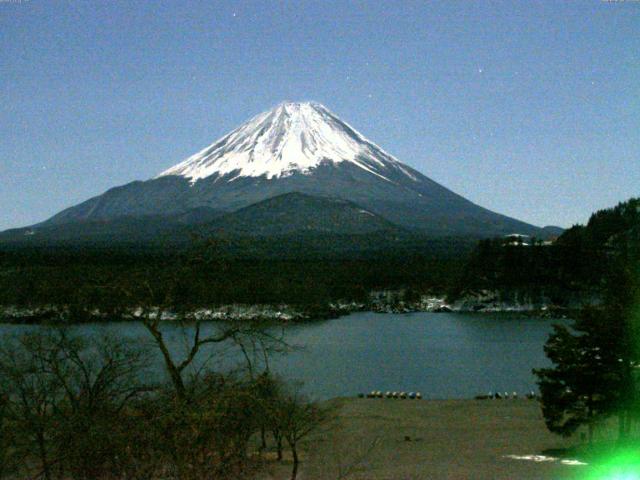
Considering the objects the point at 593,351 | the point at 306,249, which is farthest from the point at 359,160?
the point at 593,351

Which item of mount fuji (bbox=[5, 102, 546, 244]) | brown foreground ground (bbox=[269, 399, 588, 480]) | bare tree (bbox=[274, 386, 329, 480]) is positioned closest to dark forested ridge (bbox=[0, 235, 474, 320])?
brown foreground ground (bbox=[269, 399, 588, 480])

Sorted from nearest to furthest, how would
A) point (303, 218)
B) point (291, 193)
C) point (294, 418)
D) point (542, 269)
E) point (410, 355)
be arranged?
point (294, 418), point (410, 355), point (542, 269), point (303, 218), point (291, 193)

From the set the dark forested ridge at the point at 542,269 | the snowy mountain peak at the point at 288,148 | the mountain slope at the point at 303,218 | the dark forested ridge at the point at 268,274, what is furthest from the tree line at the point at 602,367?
the snowy mountain peak at the point at 288,148

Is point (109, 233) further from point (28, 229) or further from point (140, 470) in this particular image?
point (140, 470)

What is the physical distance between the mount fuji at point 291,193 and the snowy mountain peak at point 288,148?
8.4 inches

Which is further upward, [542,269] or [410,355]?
[542,269]

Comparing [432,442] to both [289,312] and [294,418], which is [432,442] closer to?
[294,418]

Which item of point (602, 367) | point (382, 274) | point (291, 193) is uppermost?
point (291, 193)

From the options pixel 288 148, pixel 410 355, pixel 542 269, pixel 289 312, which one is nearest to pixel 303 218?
pixel 288 148

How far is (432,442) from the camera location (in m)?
15.4

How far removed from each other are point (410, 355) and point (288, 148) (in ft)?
403

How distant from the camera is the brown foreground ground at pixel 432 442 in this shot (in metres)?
12.2

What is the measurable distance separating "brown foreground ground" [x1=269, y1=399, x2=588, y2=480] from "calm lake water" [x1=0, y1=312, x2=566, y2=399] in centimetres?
213

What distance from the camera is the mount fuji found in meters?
110
